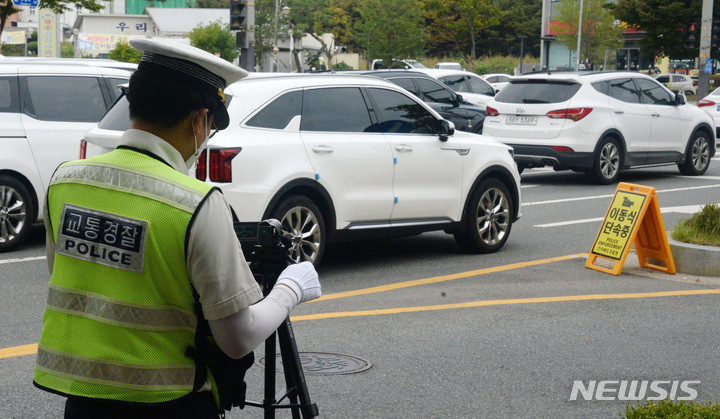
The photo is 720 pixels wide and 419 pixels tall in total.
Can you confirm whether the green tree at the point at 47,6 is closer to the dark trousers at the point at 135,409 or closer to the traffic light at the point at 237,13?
the traffic light at the point at 237,13

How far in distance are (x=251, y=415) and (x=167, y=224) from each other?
8.87 ft

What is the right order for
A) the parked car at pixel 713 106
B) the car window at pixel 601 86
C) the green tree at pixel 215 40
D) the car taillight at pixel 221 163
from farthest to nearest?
1. the green tree at pixel 215 40
2. the parked car at pixel 713 106
3. the car window at pixel 601 86
4. the car taillight at pixel 221 163

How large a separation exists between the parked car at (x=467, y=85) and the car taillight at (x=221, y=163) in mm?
15076

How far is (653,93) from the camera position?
1616 centimetres

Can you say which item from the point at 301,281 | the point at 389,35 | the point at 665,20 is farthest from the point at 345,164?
the point at 665,20

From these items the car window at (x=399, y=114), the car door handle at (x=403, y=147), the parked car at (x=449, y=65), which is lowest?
the car door handle at (x=403, y=147)

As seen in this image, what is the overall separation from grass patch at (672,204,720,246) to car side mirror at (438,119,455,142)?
2305mm

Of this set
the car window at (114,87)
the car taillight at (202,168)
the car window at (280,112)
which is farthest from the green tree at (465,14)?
the car taillight at (202,168)

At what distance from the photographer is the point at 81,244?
87.0 inches

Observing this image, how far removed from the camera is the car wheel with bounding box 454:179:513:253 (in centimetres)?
919

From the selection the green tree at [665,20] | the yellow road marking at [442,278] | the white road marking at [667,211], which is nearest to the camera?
the yellow road marking at [442,278]

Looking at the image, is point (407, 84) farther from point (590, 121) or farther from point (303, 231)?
point (303, 231)

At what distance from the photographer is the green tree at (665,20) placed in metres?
51.8

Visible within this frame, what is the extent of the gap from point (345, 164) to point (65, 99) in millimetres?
3530
